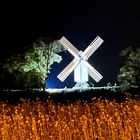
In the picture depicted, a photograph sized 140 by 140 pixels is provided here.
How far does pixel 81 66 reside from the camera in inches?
1144

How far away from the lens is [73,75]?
30.4m

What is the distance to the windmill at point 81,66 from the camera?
28.7 meters

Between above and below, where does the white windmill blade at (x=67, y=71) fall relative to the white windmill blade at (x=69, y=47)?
below

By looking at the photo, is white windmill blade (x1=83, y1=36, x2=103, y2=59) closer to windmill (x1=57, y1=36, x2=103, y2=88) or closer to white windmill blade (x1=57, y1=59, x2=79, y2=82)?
windmill (x1=57, y1=36, x2=103, y2=88)

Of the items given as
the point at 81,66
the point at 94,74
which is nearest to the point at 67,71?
the point at 81,66

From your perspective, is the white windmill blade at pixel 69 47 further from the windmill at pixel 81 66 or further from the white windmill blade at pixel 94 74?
the white windmill blade at pixel 94 74

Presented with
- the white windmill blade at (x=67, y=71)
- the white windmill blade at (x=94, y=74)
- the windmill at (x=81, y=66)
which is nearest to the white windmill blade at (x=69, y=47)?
the windmill at (x=81, y=66)

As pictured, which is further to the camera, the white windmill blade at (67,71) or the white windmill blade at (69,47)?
the white windmill blade at (69,47)

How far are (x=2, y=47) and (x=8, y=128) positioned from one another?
2290 centimetres

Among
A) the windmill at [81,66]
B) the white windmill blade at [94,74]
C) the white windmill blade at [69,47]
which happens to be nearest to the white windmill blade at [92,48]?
the windmill at [81,66]

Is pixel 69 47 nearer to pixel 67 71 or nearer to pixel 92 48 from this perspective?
pixel 92 48

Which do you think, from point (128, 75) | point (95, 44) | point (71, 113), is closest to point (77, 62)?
point (95, 44)

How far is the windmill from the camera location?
94.2 ft

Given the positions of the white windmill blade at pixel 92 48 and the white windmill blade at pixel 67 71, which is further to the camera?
the white windmill blade at pixel 92 48
